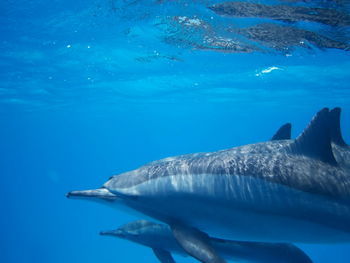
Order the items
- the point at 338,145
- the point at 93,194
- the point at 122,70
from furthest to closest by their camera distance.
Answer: the point at 122,70, the point at 338,145, the point at 93,194

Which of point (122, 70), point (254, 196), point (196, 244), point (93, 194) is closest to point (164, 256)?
point (93, 194)

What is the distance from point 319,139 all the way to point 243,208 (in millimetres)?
1986

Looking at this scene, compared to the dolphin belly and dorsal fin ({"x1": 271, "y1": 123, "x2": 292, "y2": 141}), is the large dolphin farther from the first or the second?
dorsal fin ({"x1": 271, "y1": 123, "x2": 292, "y2": 141})

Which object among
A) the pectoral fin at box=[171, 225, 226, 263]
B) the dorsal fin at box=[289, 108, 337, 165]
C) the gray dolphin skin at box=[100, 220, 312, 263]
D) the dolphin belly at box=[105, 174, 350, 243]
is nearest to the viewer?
the pectoral fin at box=[171, 225, 226, 263]

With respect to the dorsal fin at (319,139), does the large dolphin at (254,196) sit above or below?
below

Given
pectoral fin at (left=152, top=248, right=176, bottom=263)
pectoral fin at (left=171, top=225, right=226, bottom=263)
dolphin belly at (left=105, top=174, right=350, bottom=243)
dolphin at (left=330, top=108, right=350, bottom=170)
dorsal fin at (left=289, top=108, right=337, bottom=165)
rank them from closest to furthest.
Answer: pectoral fin at (left=171, top=225, right=226, bottom=263)
dolphin belly at (left=105, top=174, right=350, bottom=243)
dorsal fin at (left=289, top=108, right=337, bottom=165)
dolphin at (left=330, top=108, right=350, bottom=170)
pectoral fin at (left=152, top=248, right=176, bottom=263)

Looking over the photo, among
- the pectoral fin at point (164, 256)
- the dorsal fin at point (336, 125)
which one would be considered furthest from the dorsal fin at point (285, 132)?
the pectoral fin at point (164, 256)

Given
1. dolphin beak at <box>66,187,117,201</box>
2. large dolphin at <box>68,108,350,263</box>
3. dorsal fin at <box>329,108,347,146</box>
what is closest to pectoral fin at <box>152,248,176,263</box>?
large dolphin at <box>68,108,350,263</box>

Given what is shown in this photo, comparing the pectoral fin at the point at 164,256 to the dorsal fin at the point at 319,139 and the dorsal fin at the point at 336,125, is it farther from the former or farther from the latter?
the dorsal fin at the point at 336,125

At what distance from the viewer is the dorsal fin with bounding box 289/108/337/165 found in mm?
5488

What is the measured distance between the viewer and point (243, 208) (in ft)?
16.5

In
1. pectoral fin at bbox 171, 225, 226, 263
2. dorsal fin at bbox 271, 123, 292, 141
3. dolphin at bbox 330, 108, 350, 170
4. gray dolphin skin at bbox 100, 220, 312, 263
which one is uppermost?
dolphin at bbox 330, 108, 350, 170

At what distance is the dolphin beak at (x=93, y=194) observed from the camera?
5617mm

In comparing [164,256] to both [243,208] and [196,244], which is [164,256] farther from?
[243,208]
